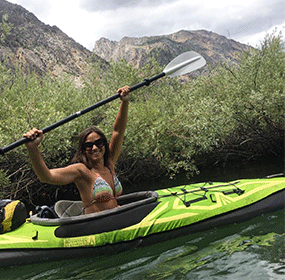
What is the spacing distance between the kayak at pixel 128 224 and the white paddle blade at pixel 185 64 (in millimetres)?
1777

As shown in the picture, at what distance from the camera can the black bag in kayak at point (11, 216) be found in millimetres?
3352

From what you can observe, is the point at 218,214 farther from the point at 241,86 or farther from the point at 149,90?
the point at 149,90

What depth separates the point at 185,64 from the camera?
439 cm

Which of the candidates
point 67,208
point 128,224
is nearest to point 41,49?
point 67,208

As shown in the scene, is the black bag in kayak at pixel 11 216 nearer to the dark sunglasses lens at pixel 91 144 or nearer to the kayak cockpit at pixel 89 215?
the kayak cockpit at pixel 89 215

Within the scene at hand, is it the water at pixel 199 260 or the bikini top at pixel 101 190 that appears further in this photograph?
the bikini top at pixel 101 190

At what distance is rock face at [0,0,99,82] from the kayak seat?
1221 inches

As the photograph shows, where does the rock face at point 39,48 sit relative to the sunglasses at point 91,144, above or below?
above

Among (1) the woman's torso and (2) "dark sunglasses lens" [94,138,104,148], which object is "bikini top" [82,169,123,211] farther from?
(2) "dark sunglasses lens" [94,138,104,148]

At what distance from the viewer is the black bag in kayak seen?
3352 mm

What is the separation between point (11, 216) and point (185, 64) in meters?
3.06

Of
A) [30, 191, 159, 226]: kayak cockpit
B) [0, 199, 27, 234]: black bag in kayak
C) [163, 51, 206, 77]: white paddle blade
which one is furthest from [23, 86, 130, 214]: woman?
[163, 51, 206, 77]: white paddle blade

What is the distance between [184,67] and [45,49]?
46.1 m

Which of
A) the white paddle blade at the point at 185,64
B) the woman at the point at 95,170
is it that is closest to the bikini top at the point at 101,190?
the woman at the point at 95,170
